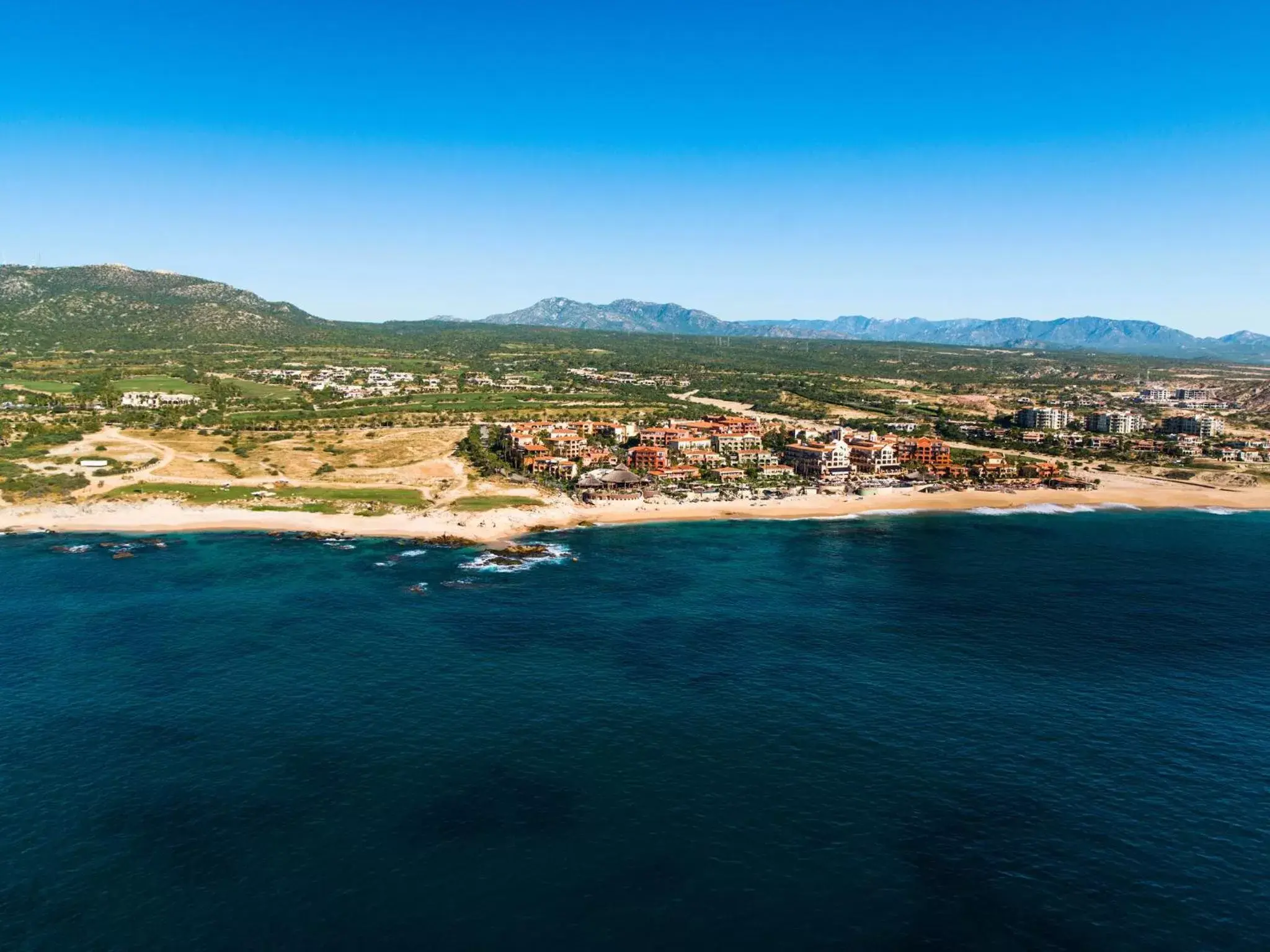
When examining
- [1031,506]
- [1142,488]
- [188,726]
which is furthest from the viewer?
[1142,488]

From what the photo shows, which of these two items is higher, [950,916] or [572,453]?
[572,453]

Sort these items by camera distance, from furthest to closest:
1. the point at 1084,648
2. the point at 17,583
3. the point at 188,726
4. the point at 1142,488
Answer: the point at 1142,488, the point at 17,583, the point at 1084,648, the point at 188,726

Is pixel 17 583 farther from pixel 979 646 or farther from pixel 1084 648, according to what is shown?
pixel 1084 648

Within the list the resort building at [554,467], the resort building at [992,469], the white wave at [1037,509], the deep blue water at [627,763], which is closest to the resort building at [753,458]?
the resort building at [554,467]

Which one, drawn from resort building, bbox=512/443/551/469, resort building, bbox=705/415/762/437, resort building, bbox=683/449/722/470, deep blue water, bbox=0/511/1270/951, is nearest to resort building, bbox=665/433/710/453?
resort building, bbox=683/449/722/470

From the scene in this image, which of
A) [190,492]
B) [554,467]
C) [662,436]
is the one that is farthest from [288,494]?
[662,436]

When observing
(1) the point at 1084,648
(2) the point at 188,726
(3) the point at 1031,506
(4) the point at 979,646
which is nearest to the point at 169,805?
(2) the point at 188,726

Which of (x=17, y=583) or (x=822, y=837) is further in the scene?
(x=17, y=583)
